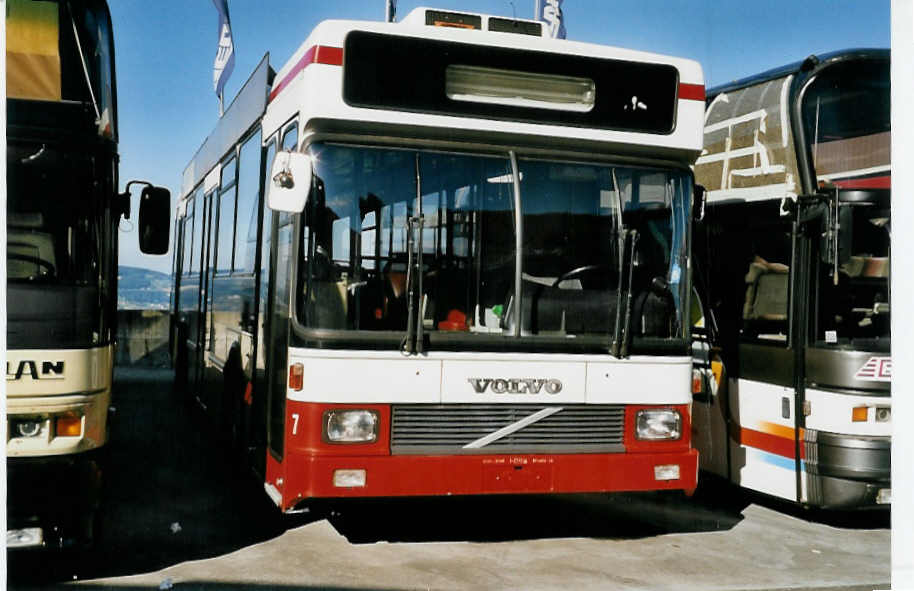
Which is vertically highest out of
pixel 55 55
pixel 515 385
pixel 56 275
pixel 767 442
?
pixel 55 55

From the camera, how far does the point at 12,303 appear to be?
200 inches

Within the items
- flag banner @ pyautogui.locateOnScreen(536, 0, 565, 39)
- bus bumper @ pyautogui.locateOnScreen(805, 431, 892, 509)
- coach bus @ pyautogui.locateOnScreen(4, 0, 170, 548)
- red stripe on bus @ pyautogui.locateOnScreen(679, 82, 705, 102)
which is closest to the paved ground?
bus bumper @ pyautogui.locateOnScreen(805, 431, 892, 509)

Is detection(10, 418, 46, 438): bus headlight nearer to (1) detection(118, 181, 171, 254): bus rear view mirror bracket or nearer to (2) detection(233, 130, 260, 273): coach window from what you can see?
(1) detection(118, 181, 171, 254): bus rear view mirror bracket

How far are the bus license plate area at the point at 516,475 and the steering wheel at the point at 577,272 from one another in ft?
3.50

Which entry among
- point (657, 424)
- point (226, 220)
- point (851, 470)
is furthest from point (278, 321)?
point (851, 470)

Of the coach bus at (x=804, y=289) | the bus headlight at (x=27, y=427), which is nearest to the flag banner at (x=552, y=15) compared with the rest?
the coach bus at (x=804, y=289)

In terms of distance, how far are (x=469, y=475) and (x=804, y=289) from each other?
286cm

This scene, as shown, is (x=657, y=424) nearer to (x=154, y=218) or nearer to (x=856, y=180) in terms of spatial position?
(x=856, y=180)

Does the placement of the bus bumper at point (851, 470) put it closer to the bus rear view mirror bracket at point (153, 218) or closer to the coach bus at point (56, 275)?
the bus rear view mirror bracket at point (153, 218)

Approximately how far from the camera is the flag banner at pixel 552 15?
49.4 ft

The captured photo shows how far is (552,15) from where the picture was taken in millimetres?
15133

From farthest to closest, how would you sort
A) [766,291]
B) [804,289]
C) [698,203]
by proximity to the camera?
1. [766,291]
2. [804,289]
3. [698,203]

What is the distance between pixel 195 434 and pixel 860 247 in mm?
7147

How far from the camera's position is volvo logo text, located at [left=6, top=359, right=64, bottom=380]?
16.6ft
